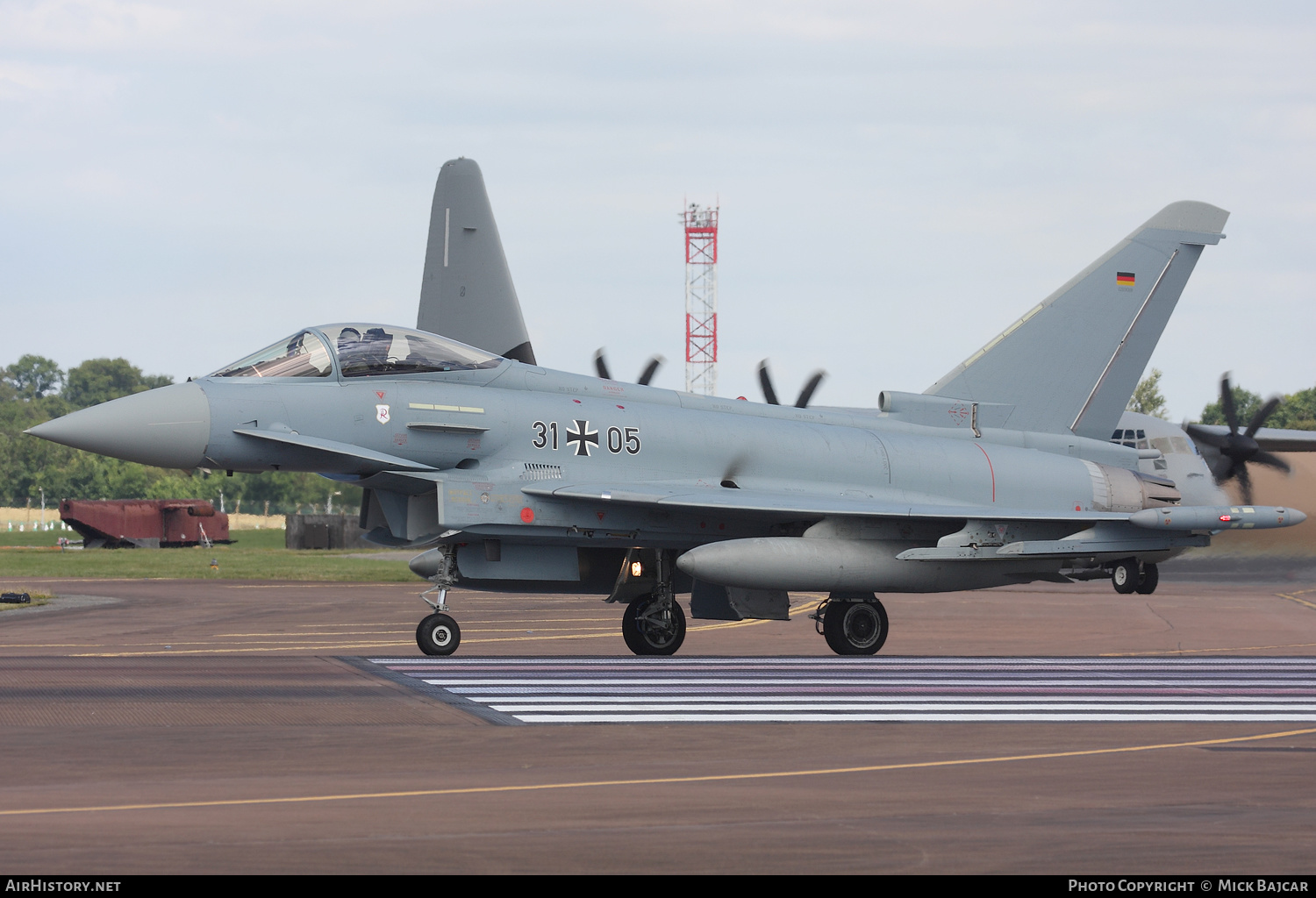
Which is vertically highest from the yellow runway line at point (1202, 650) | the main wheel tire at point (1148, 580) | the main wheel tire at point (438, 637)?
the main wheel tire at point (1148, 580)

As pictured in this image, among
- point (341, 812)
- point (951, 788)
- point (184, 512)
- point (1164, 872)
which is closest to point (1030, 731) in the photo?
point (951, 788)

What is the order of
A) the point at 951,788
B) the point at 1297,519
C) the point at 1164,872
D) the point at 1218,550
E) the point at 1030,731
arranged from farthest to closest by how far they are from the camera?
the point at 1218,550, the point at 1297,519, the point at 1030,731, the point at 951,788, the point at 1164,872

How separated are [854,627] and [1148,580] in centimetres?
1099

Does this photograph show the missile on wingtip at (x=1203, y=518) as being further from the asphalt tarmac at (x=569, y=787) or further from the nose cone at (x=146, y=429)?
the nose cone at (x=146, y=429)

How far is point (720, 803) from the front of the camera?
745 cm

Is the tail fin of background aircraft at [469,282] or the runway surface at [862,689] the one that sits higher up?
the tail fin of background aircraft at [469,282]

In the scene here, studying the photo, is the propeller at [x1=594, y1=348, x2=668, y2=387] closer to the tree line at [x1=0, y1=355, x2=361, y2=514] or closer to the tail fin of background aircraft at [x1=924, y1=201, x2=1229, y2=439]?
the tail fin of background aircraft at [x1=924, y1=201, x2=1229, y2=439]

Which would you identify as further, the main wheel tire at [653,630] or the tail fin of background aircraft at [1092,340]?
the tail fin of background aircraft at [1092,340]

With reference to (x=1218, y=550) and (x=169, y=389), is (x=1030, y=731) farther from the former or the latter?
(x=1218, y=550)

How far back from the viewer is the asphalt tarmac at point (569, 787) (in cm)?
617

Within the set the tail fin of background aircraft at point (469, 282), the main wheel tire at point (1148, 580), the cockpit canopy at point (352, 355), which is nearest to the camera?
the cockpit canopy at point (352, 355)

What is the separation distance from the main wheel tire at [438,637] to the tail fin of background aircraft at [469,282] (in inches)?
540

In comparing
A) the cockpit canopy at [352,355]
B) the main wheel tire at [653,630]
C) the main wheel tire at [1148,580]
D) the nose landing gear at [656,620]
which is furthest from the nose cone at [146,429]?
the main wheel tire at [1148,580]

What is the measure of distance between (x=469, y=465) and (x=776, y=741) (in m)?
8.24
